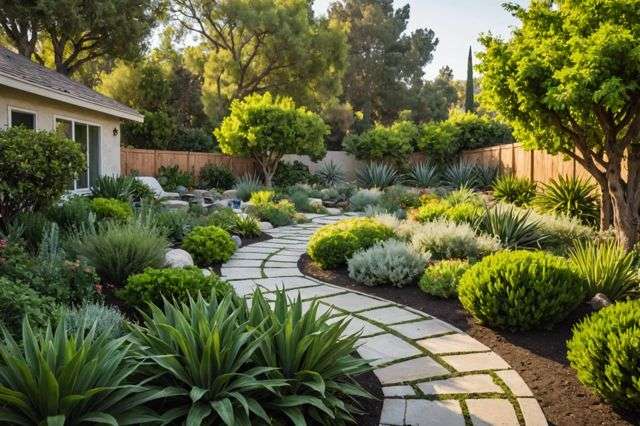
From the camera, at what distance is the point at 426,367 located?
3670 millimetres

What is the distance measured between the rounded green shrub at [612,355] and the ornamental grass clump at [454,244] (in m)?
3.11

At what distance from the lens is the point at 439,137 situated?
20.2 metres

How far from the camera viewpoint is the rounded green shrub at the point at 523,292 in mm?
4180

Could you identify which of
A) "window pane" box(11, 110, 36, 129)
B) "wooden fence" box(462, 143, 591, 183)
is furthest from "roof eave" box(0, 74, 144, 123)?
"wooden fence" box(462, 143, 591, 183)

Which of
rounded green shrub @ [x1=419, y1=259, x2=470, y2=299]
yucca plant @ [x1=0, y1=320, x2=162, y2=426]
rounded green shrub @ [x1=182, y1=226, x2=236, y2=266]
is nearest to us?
yucca plant @ [x1=0, y1=320, x2=162, y2=426]

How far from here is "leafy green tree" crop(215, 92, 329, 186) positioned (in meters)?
17.9

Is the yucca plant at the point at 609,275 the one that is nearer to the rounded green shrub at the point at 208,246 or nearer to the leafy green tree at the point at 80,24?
the rounded green shrub at the point at 208,246

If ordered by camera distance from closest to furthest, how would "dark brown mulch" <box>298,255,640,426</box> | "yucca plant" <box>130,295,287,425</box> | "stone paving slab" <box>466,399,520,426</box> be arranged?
1. "yucca plant" <box>130,295,287,425</box>
2. "stone paving slab" <box>466,399,520,426</box>
3. "dark brown mulch" <box>298,255,640,426</box>

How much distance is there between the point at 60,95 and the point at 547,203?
9.77 metres

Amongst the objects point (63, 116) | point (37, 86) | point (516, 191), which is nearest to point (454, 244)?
point (516, 191)

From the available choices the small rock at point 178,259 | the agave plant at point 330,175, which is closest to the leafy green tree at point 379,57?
the agave plant at point 330,175

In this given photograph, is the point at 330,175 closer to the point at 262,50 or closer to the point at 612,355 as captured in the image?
the point at 262,50

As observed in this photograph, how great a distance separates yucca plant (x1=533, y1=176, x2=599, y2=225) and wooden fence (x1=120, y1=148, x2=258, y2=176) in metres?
13.1

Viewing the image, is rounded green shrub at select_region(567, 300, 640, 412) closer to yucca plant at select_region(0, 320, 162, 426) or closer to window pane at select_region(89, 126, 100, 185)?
yucca plant at select_region(0, 320, 162, 426)
